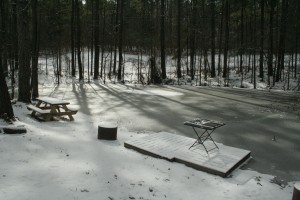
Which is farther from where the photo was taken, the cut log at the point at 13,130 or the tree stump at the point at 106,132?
the tree stump at the point at 106,132

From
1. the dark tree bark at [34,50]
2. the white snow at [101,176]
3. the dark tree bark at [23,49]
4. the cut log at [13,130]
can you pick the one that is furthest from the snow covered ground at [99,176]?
the dark tree bark at [34,50]

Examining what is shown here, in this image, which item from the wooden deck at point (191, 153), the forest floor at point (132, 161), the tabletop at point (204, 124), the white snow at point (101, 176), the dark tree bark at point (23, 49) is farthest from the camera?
the dark tree bark at point (23, 49)

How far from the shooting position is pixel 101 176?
650 centimetres

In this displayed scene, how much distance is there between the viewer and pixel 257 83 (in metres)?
25.2

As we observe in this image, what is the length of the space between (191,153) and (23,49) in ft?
27.4

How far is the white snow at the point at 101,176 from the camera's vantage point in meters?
5.80

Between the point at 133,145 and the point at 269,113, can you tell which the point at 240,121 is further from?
the point at 133,145

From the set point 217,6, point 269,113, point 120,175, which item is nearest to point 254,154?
point 120,175

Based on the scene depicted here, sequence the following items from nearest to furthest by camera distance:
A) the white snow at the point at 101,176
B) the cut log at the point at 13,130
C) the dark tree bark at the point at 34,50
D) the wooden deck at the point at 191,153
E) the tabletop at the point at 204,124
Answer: the white snow at the point at 101,176, the wooden deck at the point at 191,153, the tabletop at the point at 204,124, the cut log at the point at 13,130, the dark tree bark at the point at 34,50

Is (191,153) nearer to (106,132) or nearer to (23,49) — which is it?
(106,132)

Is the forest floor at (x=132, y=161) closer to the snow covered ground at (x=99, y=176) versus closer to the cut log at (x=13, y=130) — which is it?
the snow covered ground at (x=99, y=176)

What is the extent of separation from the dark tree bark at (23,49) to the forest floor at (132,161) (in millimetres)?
731

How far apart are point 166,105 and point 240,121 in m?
4.05

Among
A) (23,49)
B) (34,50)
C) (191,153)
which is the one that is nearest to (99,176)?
(191,153)
